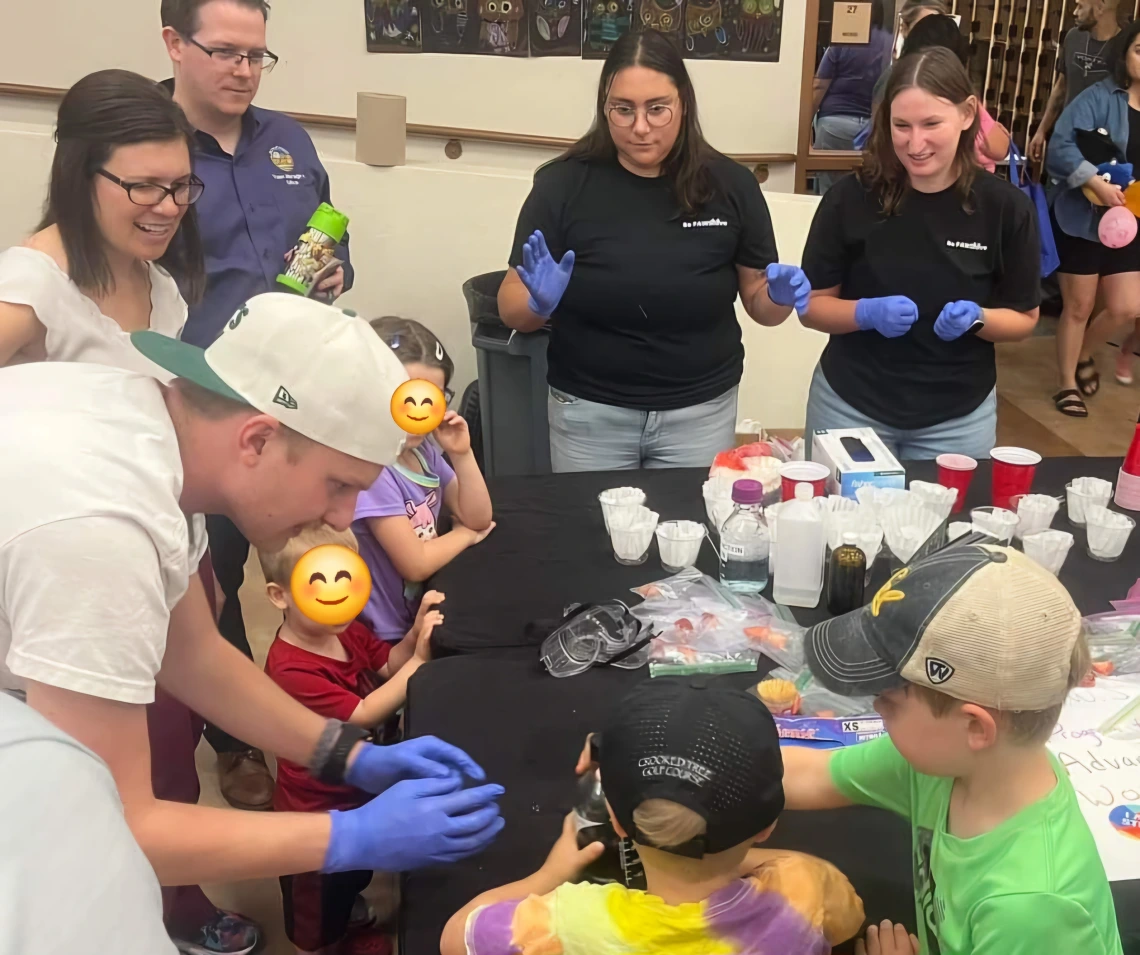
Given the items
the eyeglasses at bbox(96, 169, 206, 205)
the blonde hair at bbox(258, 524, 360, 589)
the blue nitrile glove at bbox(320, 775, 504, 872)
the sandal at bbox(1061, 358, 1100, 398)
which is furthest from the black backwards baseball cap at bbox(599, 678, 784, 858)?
the sandal at bbox(1061, 358, 1100, 398)

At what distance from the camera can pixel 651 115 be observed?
2.30 metres

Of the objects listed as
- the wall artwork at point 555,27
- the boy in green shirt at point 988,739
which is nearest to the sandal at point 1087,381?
the wall artwork at point 555,27

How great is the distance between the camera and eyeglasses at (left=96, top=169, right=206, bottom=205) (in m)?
1.85

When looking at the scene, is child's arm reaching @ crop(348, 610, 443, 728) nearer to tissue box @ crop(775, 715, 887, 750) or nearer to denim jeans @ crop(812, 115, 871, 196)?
tissue box @ crop(775, 715, 887, 750)

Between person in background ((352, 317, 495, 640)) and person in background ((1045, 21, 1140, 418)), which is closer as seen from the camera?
person in background ((352, 317, 495, 640))

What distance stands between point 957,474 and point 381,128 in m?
2.67

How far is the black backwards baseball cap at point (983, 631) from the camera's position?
3.37 ft

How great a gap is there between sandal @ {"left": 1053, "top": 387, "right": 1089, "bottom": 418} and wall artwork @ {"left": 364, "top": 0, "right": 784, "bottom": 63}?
7.39 feet

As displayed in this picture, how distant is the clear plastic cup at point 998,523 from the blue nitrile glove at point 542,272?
104 centimetres

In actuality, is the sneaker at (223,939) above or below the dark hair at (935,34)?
below

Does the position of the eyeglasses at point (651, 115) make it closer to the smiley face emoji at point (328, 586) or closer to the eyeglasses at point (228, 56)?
the eyeglasses at point (228, 56)

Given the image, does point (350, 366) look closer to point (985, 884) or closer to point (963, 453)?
point (985, 884)

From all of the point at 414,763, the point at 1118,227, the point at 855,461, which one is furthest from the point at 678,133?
the point at 1118,227

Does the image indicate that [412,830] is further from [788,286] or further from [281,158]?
[281,158]
